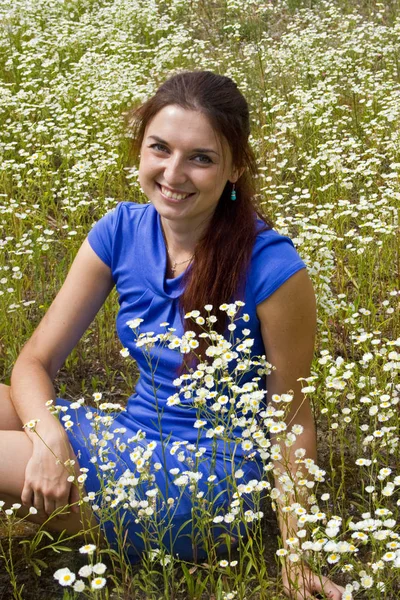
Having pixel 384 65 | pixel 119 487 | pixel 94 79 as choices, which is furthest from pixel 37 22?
pixel 119 487

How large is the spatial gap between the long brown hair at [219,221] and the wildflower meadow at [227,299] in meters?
0.07

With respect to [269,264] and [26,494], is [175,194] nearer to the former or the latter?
[269,264]

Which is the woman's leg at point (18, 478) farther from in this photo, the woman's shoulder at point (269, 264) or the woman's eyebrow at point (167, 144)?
the woman's eyebrow at point (167, 144)

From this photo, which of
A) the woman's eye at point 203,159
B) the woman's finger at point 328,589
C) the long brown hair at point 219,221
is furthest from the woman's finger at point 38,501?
the woman's eye at point 203,159

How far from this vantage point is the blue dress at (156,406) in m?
2.38

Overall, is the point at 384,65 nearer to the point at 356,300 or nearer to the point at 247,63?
the point at 247,63

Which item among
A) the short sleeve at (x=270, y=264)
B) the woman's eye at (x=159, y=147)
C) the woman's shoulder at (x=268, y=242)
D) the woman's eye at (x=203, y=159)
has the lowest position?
the short sleeve at (x=270, y=264)

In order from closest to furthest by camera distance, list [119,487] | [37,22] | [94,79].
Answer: [119,487]
[94,79]
[37,22]

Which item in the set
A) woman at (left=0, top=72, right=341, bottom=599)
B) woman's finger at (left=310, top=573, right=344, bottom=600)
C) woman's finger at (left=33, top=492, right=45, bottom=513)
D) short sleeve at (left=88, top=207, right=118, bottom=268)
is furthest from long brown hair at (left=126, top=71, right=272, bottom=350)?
woman's finger at (left=310, top=573, right=344, bottom=600)

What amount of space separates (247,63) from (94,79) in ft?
4.08

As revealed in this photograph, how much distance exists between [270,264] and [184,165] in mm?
374

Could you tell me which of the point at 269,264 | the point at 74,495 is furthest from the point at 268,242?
the point at 74,495

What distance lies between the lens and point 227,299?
253 centimetres

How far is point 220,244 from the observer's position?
8.34 ft
